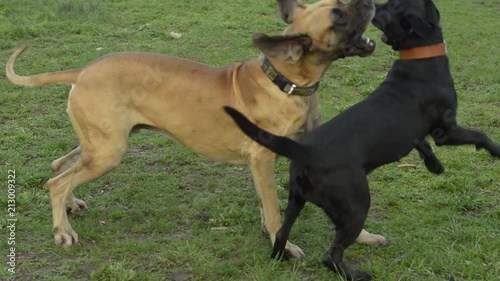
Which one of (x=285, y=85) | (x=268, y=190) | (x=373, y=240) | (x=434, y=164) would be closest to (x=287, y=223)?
(x=268, y=190)

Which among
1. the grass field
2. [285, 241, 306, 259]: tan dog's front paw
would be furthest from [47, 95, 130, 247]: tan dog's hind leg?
[285, 241, 306, 259]: tan dog's front paw

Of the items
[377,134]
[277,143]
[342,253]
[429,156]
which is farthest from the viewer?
[429,156]

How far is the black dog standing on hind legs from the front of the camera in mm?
3984

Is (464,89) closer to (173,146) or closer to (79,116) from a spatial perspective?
(173,146)

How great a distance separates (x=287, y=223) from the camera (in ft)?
14.1

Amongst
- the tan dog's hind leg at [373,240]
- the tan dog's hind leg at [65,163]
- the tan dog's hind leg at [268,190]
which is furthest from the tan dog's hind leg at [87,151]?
the tan dog's hind leg at [373,240]

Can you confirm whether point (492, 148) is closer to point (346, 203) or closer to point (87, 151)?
point (346, 203)

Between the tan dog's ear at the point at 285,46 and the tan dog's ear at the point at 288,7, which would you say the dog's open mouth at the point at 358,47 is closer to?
the tan dog's ear at the point at 285,46

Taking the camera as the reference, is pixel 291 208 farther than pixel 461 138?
No

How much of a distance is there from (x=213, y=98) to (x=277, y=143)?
1.03m

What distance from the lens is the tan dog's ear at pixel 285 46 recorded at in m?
4.25

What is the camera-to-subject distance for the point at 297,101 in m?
4.58

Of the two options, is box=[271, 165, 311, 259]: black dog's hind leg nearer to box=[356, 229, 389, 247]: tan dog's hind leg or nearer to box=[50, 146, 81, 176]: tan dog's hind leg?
box=[356, 229, 389, 247]: tan dog's hind leg

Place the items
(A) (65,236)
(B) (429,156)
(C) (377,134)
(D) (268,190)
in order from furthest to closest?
(B) (429,156)
(A) (65,236)
(D) (268,190)
(C) (377,134)
